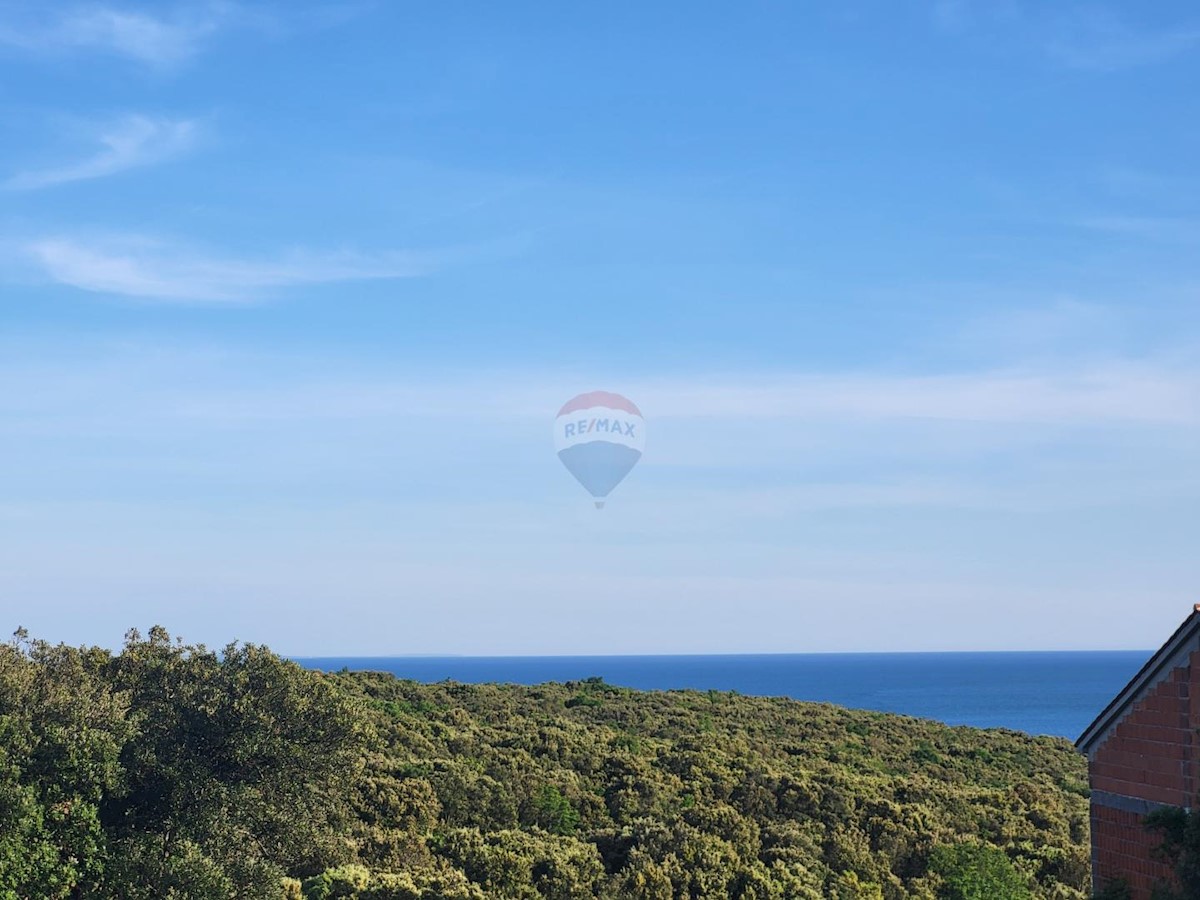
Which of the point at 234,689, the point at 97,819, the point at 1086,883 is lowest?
the point at 1086,883

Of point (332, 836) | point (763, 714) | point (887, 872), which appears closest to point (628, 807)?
point (887, 872)

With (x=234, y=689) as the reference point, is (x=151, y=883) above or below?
below

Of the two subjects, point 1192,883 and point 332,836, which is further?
point 332,836

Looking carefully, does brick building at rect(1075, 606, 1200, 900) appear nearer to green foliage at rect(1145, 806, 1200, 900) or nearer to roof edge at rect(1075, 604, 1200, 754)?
roof edge at rect(1075, 604, 1200, 754)

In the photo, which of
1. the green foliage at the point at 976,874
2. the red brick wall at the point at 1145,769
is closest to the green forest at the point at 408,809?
the green foliage at the point at 976,874

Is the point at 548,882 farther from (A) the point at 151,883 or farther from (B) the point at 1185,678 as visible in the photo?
(B) the point at 1185,678

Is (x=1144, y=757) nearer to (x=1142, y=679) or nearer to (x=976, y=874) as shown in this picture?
(x=1142, y=679)

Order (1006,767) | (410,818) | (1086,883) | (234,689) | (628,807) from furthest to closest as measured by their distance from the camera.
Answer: (1006,767) < (628,807) < (410,818) < (1086,883) < (234,689)

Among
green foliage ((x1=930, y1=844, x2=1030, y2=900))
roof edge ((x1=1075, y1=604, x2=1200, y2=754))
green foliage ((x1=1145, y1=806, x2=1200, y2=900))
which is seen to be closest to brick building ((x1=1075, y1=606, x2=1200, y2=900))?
roof edge ((x1=1075, y1=604, x2=1200, y2=754))
